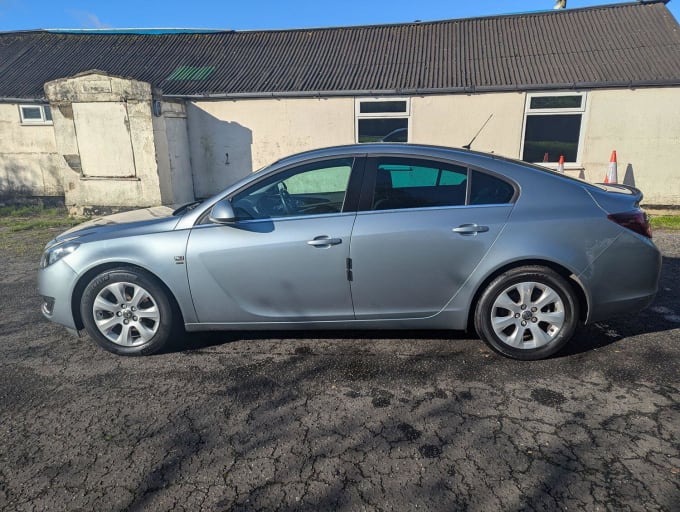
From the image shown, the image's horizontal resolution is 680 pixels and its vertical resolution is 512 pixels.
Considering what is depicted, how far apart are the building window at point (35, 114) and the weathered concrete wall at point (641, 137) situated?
12.8 meters

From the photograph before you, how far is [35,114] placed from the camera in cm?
1197

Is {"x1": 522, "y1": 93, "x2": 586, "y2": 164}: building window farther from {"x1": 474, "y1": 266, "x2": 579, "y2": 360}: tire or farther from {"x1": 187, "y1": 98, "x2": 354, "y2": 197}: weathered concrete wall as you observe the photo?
{"x1": 474, "y1": 266, "x2": 579, "y2": 360}: tire

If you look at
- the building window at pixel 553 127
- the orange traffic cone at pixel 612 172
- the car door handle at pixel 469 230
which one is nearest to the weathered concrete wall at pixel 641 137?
the building window at pixel 553 127

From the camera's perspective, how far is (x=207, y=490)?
231 cm

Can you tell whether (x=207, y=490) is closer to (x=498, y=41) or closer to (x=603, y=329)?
(x=603, y=329)

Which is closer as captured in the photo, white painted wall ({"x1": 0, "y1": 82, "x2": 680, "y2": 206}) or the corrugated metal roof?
white painted wall ({"x1": 0, "y1": 82, "x2": 680, "y2": 206})

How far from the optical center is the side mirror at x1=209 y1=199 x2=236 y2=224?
344 centimetres

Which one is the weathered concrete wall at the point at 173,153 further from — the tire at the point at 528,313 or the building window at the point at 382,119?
the tire at the point at 528,313

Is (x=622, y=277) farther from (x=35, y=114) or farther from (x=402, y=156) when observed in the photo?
(x=35, y=114)

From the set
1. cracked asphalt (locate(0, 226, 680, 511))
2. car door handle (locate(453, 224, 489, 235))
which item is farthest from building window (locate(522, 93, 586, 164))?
car door handle (locate(453, 224, 489, 235))

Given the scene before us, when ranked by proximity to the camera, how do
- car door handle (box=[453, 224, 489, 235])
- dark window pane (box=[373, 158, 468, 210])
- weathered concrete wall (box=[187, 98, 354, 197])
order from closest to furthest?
1. car door handle (box=[453, 224, 489, 235])
2. dark window pane (box=[373, 158, 468, 210])
3. weathered concrete wall (box=[187, 98, 354, 197])

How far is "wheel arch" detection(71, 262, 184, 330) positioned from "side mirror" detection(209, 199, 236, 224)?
2.23 ft

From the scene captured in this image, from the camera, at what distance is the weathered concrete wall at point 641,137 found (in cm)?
954

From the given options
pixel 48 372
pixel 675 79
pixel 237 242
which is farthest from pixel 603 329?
pixel 675 79
